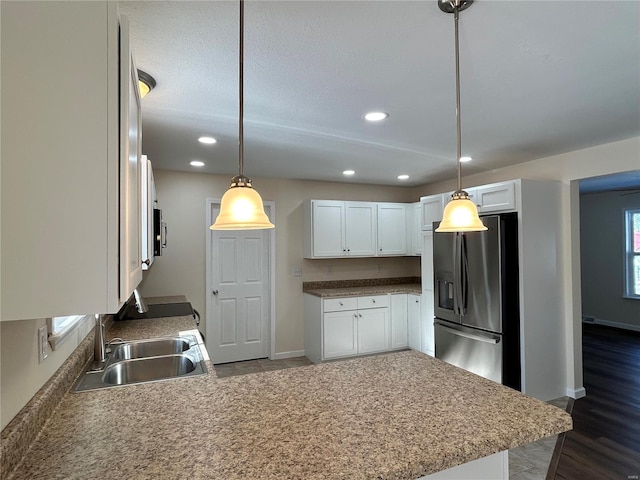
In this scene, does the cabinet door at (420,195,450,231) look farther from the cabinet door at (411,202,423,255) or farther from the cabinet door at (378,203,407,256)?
the cabinet door at (378,203,407,256)

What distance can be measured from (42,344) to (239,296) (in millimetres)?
3345

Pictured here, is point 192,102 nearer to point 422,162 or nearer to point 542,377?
point 422,162

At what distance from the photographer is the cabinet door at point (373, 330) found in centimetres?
448

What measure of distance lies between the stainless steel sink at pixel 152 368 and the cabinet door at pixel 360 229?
3.01 m

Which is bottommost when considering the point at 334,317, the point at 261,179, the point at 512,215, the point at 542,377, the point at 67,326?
the point at 542,377

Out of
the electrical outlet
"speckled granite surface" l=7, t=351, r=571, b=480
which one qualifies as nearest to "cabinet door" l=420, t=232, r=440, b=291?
"speckled granite surface" l=7, t=351, r=571, b=480

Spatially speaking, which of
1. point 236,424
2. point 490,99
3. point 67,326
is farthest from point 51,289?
point 490,99

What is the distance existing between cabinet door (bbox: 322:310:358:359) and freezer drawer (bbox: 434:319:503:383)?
1001 millimetres

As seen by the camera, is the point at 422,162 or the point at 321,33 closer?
the point at 321,33

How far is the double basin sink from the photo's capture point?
5.45 feet

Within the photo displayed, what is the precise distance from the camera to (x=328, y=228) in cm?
461

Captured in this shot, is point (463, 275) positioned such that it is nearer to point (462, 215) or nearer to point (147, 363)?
point (462, 215)

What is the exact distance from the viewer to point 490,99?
85.4 inches

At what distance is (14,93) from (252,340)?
415 cm
